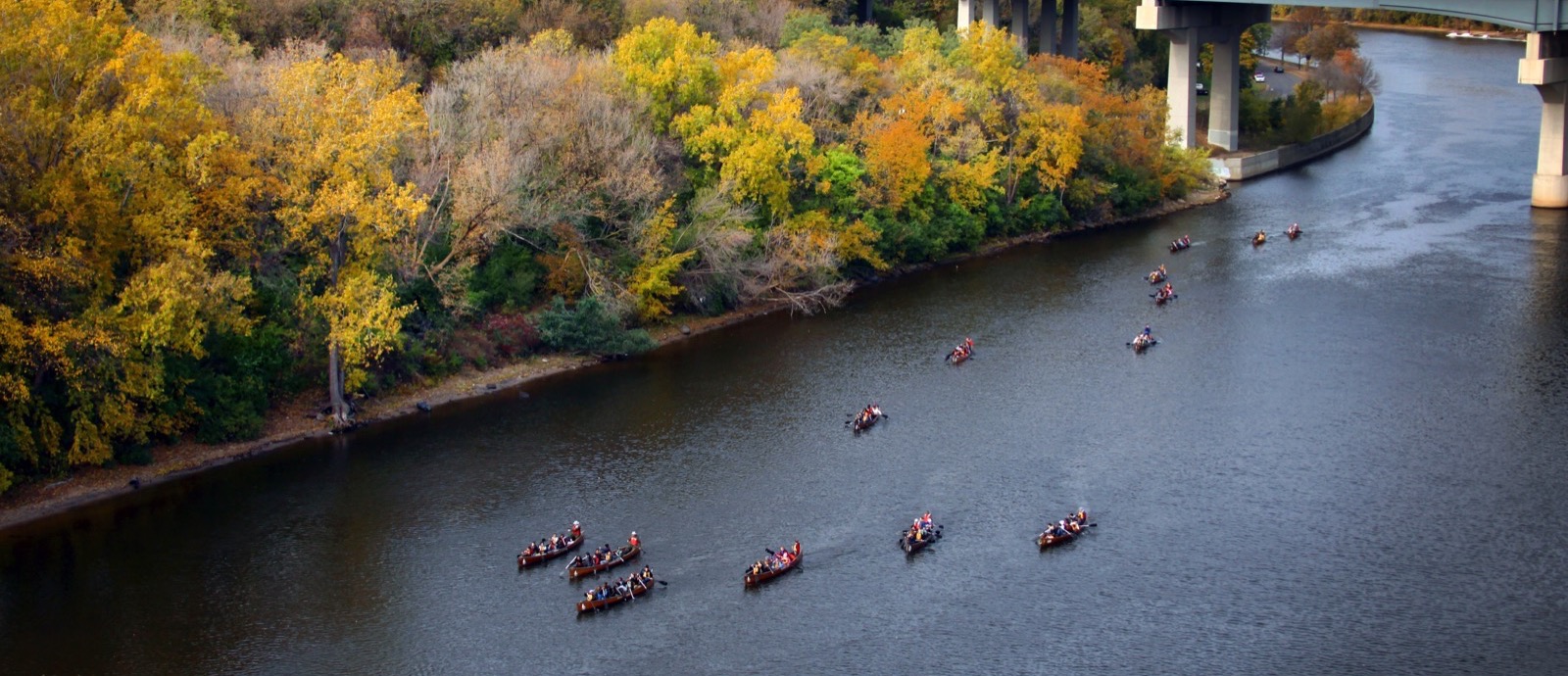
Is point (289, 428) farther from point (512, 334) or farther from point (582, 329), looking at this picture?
point (582, 329)

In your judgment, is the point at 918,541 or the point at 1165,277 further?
the point at 1165,277

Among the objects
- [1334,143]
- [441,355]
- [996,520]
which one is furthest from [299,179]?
[1334,143]

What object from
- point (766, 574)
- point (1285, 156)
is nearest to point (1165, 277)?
point (1285, 156)

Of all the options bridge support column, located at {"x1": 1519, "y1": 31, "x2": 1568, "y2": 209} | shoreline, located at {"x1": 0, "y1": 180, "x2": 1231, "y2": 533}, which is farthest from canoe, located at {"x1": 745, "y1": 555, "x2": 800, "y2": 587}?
bridge support column, located at {"x1": 1519, "y1": 31, "x2": 1568, "y2": 209}

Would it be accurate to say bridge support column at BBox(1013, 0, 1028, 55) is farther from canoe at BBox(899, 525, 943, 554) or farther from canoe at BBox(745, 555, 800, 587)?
canoe at BBox(745, 555, 800, 587)

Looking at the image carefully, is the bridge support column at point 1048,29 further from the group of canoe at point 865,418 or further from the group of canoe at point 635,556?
the group of canoe at point 635,556

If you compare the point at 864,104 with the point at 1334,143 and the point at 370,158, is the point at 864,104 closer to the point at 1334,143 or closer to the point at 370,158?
the point at 370,158

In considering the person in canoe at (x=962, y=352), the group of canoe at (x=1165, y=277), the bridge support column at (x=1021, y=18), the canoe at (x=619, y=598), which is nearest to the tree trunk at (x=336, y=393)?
the canoe at (x=619, y=598)
